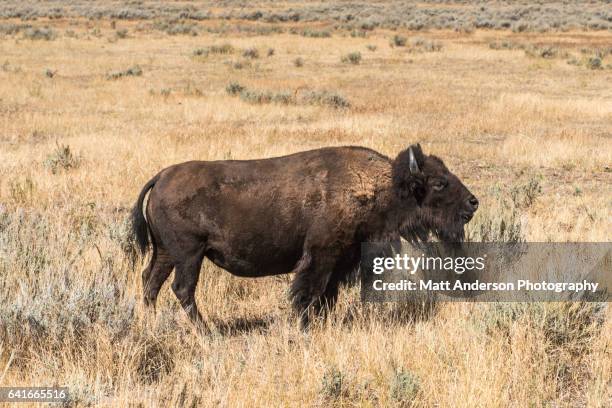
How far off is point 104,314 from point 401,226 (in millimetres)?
2284

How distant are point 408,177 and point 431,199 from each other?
10.2 inches

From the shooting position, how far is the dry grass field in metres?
4.22

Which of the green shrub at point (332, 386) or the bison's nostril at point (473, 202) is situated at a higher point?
the bison's nostril at point (473, 202)

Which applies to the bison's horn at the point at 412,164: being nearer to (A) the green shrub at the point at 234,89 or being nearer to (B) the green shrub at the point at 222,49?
(A) the green shrub at the point at 234,89

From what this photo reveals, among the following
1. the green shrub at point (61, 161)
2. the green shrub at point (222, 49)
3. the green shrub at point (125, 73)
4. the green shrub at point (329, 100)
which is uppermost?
the green shrub at point (222, 49)

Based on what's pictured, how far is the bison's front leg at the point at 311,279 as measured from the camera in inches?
199

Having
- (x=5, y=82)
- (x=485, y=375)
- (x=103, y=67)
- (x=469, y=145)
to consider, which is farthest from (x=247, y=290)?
(x=103, y=67)

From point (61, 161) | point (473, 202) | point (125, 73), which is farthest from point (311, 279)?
point (125, 73)

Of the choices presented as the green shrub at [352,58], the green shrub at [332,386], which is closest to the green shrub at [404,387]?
the green shrub at [332,386]

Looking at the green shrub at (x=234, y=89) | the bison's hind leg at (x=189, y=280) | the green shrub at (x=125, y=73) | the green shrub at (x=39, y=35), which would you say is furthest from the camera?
the green shrub at (x=39, y=35)

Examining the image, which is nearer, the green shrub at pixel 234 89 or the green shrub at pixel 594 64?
the green shrub at pixel 234 89

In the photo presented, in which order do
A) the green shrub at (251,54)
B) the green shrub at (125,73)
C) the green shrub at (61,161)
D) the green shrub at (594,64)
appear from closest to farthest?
the green shrub at (61,161) → the green shrub at (125,73) → the green shrub at (594,64) → the green shrub at (251,54)

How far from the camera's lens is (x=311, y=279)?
5078 millimetres

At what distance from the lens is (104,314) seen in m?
4.70
